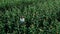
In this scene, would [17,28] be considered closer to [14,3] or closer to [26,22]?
[26,22]

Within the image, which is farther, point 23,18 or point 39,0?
point 39,0

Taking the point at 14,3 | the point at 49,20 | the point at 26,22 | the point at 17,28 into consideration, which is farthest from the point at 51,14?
the point at 14,3

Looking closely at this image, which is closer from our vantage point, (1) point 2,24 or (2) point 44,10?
(1) point 2,24

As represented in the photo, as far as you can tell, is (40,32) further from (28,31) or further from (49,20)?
(49,20)

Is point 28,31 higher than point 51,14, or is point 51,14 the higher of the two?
point 51,14

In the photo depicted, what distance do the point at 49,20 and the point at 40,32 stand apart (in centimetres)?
57

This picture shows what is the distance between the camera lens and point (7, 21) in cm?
395

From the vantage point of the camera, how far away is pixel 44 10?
14.2ft

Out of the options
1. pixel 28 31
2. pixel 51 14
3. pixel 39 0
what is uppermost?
pixel 39 0

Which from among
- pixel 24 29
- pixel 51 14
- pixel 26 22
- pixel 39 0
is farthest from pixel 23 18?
pixel 39 0

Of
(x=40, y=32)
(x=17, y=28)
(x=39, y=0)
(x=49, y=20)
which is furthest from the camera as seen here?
(x=39, y=0)

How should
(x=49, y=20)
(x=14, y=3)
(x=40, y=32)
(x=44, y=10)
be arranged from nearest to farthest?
(x=40, y=32), (x=49, y=20), (x=44, y=10), (x=14, y=3)

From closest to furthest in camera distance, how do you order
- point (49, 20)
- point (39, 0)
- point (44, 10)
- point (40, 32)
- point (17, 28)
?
1. point (40, 32)
2. point (17, 28)
3. point (49, 20)
4. point (44, 10)
5. point (39, 0)

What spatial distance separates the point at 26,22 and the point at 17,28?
0.29m
